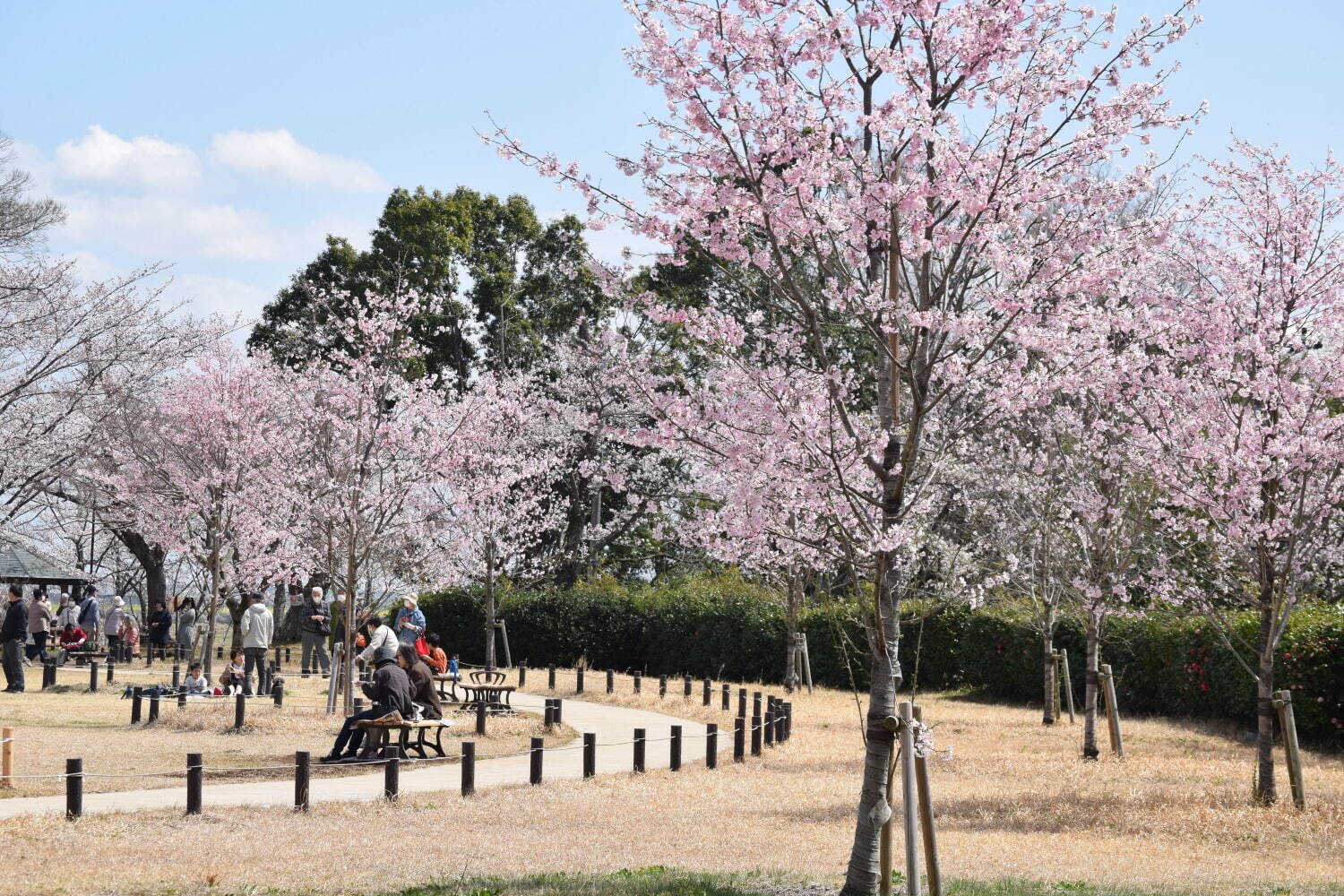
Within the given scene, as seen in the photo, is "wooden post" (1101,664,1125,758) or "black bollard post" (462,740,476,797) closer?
"black bollard post" (462,740,476,797)

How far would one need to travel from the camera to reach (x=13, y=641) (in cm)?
2089

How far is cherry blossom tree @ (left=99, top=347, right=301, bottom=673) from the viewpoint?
77.3 feet

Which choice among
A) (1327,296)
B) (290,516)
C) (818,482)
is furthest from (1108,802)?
(290,516)

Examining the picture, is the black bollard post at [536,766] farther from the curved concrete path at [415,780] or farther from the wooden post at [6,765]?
the wooden post at [6,765]

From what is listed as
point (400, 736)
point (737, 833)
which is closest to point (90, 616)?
point (400, 736)

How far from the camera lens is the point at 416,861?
339 inches

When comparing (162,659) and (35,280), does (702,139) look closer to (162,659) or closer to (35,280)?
(35,280)

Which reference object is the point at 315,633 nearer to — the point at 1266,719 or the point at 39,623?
the point at 39,623

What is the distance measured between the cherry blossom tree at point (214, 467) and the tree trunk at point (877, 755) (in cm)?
1578

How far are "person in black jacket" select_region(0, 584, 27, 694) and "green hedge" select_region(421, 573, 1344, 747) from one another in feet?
42.3

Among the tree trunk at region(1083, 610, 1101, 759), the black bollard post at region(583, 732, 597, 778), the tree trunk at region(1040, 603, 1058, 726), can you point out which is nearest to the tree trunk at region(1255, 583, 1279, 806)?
the tree trunk at region(1083, 610, 1101, 759)

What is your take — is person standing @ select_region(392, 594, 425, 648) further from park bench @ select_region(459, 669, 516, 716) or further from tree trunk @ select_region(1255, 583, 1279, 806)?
tree trunk @ select_region(1255, 583, 1279, 806)

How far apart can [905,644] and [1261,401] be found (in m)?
14.9

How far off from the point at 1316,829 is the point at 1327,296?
4.79 meters
